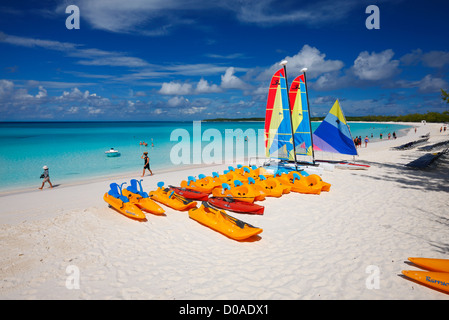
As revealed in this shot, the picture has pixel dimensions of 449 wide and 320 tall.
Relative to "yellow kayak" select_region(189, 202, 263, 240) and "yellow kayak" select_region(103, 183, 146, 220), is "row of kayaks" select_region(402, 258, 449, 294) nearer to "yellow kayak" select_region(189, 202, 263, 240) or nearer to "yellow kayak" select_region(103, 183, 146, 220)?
"yellow kayak" select_region(189, 202, 263, 240)

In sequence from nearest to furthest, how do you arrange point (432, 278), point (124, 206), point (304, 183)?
point (432, 278)
point (124, 206)
point (304, 183)

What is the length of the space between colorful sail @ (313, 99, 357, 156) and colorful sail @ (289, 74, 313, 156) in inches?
93.2

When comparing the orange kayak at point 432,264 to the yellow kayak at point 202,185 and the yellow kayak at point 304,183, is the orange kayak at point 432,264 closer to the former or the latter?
the yellow kayak at point 304,183

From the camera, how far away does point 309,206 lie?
8789 millimetres

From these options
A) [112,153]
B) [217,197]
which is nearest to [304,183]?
[217,197]

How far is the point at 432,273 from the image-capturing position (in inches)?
174

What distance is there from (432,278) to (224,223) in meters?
4.54

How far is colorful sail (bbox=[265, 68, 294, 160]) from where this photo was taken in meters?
12.7

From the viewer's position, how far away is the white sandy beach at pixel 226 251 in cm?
430

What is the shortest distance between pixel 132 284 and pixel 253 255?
2685 millimetres

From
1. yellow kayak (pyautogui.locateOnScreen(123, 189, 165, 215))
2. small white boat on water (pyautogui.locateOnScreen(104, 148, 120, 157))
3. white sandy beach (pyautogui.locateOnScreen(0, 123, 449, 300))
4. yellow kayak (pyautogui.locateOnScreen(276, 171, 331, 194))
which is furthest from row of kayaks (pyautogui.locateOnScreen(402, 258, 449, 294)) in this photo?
small white boat on water (pyautogui.locateOnScreen(104, 148, 120, 157))

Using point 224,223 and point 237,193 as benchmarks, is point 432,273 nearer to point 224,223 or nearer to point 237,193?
point 224,223
